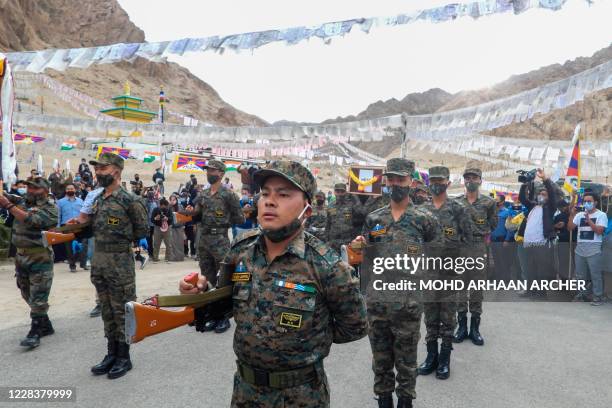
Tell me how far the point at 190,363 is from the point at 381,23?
11.1 metres

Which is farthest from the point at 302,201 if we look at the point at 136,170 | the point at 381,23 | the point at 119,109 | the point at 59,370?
the point at 119,109

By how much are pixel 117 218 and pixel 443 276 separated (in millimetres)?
3700

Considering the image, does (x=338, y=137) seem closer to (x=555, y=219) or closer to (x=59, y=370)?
(x=555, y=219)

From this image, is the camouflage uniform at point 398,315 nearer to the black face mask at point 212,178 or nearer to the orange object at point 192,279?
the orange object at point 192,279

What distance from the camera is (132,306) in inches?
65.7

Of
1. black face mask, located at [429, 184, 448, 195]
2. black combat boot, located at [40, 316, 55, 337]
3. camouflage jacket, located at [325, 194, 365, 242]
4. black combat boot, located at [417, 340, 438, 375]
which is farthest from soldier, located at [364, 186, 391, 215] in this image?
black combat boot, located at [40, 316, 55, 337]

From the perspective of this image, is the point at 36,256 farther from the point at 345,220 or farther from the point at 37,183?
the point at 345,220

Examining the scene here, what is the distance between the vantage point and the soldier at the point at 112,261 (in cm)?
408

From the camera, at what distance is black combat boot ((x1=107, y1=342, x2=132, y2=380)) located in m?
3.97

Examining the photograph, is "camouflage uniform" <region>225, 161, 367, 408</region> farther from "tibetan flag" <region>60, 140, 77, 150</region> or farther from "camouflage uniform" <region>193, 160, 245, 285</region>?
"tibetan flag" <region>60, 140, 77, 150</region>

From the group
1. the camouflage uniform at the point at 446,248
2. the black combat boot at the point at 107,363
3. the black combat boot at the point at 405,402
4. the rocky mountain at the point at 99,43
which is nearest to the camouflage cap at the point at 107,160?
the black combat boot at the point at 107,363

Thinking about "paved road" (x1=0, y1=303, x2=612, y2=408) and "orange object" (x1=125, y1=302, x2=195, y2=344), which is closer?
"orange object" (x1=125, y1=302, x2=195, y2=344)

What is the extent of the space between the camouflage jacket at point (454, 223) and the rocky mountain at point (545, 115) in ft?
228

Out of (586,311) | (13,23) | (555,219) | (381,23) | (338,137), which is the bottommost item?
(586,311)
